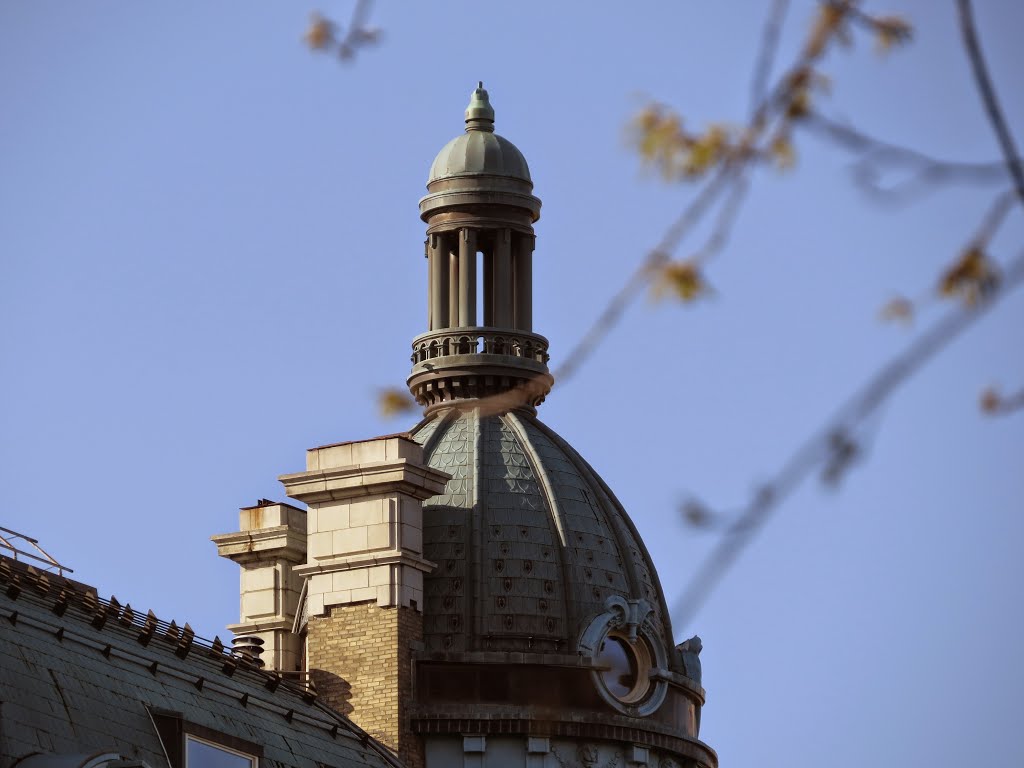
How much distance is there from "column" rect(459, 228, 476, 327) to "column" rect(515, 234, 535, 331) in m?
1.49

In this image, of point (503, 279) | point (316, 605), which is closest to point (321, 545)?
point (316, 605)

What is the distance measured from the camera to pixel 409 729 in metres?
62.0

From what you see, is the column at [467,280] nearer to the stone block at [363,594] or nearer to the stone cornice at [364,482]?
the stone cornice at [364,482]

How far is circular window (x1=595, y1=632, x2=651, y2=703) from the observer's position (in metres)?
64.9

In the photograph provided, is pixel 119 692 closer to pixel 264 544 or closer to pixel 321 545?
pixel 321 545

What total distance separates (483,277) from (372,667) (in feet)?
50.5

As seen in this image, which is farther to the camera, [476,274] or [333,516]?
[476,274]

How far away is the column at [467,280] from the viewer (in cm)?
7125

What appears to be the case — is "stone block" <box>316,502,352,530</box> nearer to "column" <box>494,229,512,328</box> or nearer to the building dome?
the building dome

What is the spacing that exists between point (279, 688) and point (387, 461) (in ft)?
28.3

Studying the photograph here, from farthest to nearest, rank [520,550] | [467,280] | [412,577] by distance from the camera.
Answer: [467,280], [520,550], [412,577]

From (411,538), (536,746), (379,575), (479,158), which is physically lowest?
(536,746)

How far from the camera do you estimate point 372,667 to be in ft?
204

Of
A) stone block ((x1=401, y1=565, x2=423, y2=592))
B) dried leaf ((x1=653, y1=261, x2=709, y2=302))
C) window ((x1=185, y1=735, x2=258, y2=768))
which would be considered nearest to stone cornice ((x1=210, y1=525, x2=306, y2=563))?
stone block ((x1=401, y1=565, x2=423, y2=592))
